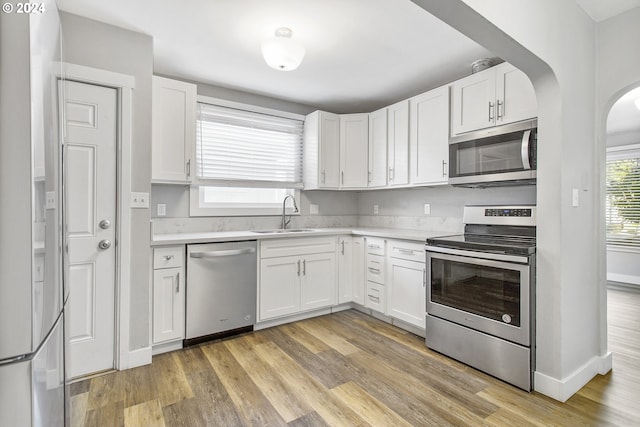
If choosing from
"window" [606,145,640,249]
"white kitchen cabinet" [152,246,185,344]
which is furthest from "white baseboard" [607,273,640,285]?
"white kitchen cabinet" [152,246,185,344]

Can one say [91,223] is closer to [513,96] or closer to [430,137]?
[430,137]

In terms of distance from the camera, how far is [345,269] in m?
3.58

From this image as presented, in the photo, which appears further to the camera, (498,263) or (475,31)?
(498,263)

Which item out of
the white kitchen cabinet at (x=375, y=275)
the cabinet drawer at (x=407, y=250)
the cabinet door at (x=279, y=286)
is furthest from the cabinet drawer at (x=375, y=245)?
the cabinet door at (x=279, y=286)

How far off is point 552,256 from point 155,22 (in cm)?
309

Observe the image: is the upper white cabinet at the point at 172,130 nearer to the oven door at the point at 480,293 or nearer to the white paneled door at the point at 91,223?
the white paneled door at the point at 91,223

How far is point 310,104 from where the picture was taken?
13.3 feet

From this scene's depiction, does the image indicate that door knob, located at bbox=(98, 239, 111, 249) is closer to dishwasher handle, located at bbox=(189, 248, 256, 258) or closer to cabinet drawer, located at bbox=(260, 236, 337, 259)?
dishwasher handle, located at bbox=(189, 248, 256, 258)

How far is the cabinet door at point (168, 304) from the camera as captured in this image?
2531 millimetres

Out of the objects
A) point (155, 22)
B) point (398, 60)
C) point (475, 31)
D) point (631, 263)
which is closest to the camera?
point (475, 31)

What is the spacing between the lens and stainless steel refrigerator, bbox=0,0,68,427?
0.61 m

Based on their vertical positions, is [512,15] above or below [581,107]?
above

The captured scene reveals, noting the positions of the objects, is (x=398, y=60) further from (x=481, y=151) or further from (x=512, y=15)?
(x=512, y=15)

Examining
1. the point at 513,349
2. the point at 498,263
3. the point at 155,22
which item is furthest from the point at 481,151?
the point at 155,22
